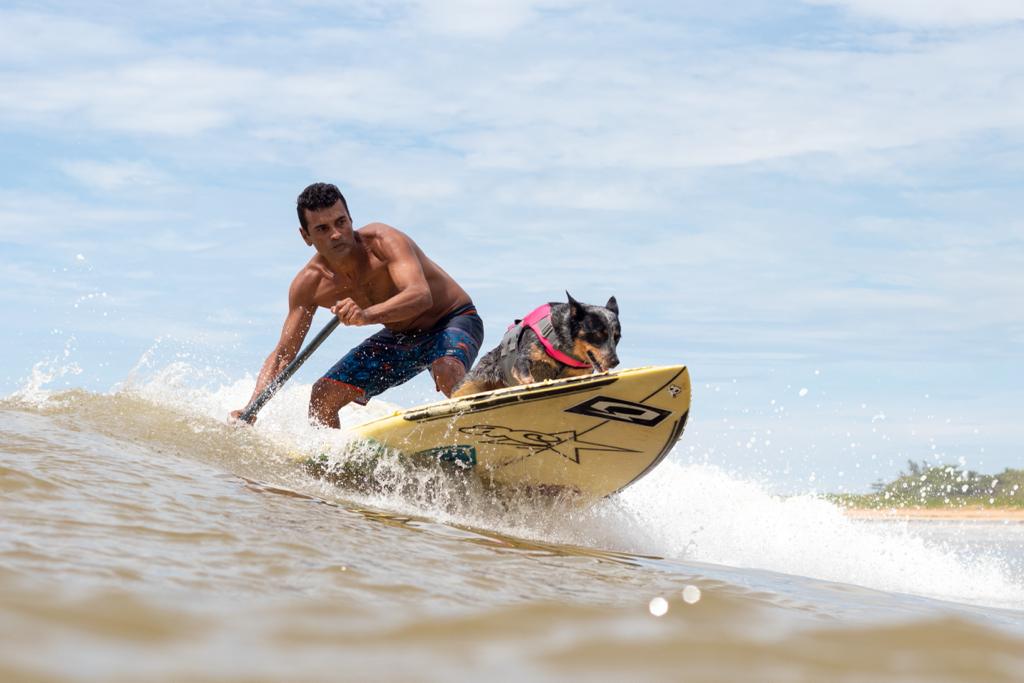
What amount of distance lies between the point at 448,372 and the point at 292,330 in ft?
5.08

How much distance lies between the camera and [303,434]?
8.08m

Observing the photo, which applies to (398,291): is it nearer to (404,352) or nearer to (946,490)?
(404,352)

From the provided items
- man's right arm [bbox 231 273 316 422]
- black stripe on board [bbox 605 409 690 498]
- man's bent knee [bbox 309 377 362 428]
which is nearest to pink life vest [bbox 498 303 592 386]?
black stripe on board [bbox 605 409 690 498]

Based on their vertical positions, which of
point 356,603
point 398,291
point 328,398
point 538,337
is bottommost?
point 356,603

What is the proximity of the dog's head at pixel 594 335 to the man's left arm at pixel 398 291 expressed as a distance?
3.84ft

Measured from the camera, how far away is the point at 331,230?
7.02 metres

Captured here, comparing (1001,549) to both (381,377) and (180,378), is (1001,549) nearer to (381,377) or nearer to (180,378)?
(381,377)

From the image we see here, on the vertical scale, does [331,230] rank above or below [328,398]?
above

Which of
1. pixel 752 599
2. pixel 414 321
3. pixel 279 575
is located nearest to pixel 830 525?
pixel 414 321

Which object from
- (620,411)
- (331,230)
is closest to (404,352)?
(331,230)

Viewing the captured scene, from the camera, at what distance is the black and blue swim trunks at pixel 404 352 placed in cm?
739

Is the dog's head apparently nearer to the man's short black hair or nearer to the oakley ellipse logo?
the oakley ellipse logo

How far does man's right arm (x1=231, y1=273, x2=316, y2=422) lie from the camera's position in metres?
7.77

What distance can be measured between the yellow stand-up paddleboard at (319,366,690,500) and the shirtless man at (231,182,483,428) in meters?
0.84
